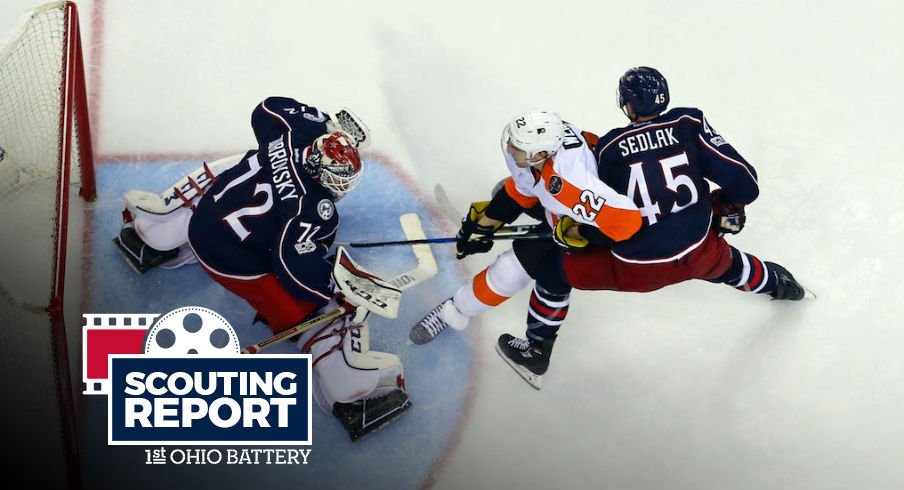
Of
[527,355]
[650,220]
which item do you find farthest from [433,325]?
[650,220]

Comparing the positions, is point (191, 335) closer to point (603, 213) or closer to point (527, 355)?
point (527, 355)

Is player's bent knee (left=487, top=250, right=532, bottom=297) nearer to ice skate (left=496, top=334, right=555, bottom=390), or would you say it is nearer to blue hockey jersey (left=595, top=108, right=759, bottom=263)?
ice skate (left=496, top=334, right=555, bottom=390)

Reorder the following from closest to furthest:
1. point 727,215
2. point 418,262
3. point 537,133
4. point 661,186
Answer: point 537,133
point 661,186
point 727,215
point 418,262

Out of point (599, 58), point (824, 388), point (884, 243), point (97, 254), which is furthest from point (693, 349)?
point (97, 254)

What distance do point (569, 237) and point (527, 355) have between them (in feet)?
2.17

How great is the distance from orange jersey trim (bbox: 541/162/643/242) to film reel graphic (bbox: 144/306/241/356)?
4.88 ft

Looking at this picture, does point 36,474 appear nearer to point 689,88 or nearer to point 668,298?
point 668,298

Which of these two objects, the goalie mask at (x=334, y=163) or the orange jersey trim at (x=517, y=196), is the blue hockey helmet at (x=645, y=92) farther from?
the goalie mask at (x=334, y=163)

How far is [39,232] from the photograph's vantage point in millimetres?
3701

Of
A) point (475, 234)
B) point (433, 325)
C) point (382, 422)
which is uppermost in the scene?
point (475, 234)

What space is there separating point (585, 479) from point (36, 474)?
6.88 feet

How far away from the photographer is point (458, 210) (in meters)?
4.19

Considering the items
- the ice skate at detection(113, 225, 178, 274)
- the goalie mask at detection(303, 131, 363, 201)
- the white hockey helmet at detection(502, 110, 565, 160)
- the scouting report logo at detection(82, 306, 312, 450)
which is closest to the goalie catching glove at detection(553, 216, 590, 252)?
the white hockey helmet at detection(502, 110, 565, 160)

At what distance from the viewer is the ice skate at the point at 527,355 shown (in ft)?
12.7
